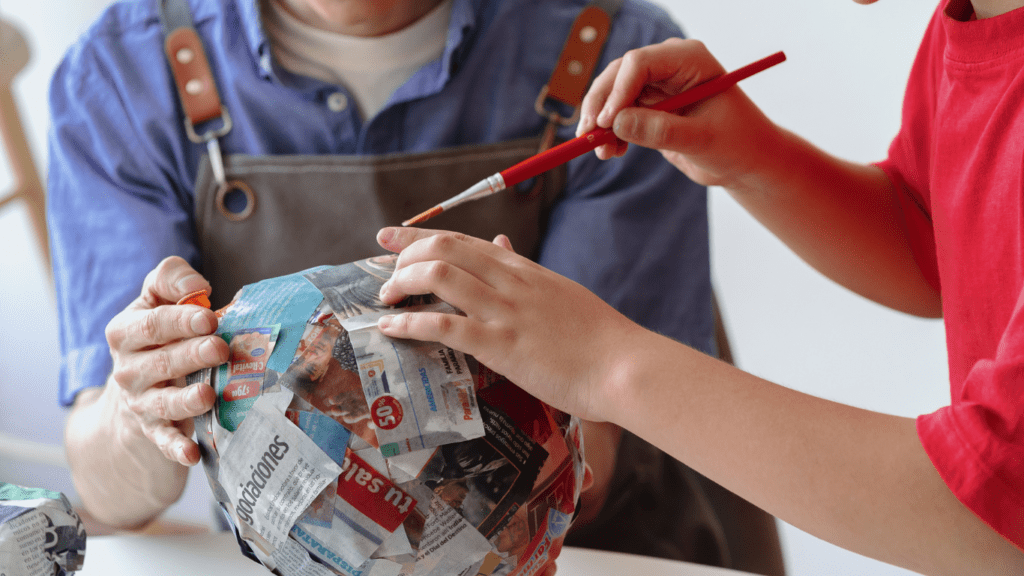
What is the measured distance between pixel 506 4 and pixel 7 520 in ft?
3.55

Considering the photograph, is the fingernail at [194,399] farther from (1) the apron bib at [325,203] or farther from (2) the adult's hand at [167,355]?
(1) the apron bib at [325,203]

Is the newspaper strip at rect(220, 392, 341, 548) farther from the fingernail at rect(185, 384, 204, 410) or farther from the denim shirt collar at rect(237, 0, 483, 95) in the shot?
the denim shirt collar at rect(237, 0, 483, 95)

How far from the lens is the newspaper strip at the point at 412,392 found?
2.44 ft

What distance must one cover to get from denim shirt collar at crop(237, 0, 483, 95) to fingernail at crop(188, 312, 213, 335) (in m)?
0.64

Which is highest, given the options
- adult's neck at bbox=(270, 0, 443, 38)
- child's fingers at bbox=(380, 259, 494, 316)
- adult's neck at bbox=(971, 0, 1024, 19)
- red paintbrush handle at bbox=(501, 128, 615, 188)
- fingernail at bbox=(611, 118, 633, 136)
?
adult's neck at bbox=(971, 0, 1024, 19)

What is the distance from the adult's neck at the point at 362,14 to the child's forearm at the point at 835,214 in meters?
0.64

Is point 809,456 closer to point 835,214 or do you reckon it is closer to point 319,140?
point 835,214

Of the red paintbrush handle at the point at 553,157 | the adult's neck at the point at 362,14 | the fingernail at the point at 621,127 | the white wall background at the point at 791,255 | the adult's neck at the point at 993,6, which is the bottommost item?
the white wall background at the point at 791,255

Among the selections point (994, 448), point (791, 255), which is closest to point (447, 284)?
point (994, 448)

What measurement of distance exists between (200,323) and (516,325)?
0.33 meters

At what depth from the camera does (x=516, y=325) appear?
0.76 m

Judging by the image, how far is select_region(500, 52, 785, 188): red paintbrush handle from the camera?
3.12 ft

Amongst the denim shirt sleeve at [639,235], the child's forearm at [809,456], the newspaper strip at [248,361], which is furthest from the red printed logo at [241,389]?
the denim shirt sleeve at [639,235]

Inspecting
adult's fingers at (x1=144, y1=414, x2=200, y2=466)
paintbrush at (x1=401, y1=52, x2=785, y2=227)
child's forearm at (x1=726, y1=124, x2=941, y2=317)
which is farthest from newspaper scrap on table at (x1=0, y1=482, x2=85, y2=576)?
child's forearm at (x1=726, y1=124, x2=941, y2=317)
